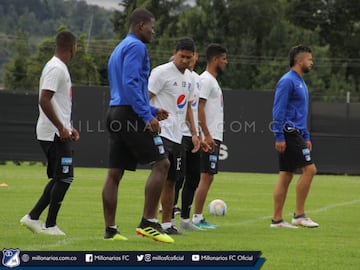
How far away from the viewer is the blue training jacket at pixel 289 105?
12.1 m

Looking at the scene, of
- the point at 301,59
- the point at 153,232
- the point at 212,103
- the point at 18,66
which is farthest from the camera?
the point at 18,66

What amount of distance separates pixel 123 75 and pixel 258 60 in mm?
56401

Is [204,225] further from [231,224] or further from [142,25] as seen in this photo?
[142,25]

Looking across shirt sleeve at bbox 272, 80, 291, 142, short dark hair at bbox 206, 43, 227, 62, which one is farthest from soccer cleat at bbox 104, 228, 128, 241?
short dark hair at bbox 206, 43, 227, 62

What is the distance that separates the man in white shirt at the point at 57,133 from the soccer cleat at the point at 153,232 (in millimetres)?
1177

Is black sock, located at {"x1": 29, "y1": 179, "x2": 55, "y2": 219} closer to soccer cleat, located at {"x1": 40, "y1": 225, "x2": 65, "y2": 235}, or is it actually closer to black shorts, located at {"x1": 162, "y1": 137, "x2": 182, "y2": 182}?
soccer cleat, located at {"x1": 40, "y1": 225, "x2": 65, "y2": 235}

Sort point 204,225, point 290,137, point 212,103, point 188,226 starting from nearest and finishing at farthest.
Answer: point 188,226 < point 204,225 < point 290,137 < point 212,103

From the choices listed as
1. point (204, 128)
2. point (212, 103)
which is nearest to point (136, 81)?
point (204, 128)

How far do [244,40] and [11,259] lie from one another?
197 ft

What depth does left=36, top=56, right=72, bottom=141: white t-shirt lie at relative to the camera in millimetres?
10219

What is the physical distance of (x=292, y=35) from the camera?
210 ft

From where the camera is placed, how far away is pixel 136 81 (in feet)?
30.1

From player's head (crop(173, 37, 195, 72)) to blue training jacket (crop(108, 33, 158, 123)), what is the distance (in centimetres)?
139

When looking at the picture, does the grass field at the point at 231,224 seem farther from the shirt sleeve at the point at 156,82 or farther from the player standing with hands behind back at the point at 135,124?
the shirt sleeve at the point at 156,82
